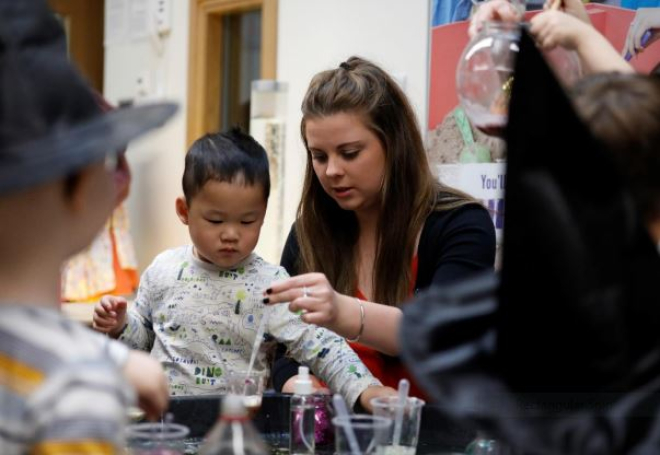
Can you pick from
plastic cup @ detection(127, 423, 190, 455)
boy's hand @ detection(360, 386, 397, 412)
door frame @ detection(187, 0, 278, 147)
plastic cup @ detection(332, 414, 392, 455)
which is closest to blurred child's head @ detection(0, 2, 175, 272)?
plastic cup @ detection(127, 423, 190, 455)

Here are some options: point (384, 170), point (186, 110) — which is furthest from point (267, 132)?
point (384, 170)

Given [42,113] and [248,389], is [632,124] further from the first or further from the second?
[248,389]

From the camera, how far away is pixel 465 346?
89 cm

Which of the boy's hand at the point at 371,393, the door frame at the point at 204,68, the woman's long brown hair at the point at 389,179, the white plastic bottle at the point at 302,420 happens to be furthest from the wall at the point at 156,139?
the white plastic bottle at the point at 302,420

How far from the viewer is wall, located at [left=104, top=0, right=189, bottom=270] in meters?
4.80

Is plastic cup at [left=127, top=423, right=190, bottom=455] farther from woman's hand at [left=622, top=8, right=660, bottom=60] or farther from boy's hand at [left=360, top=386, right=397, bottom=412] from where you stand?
woman's hand at [left=622, top=8, right=660, bottom=60]

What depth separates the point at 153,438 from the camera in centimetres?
119

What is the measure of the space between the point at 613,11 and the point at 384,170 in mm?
1201

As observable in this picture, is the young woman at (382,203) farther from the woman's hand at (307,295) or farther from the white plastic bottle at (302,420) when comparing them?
the white plastic bottle at (302,420)

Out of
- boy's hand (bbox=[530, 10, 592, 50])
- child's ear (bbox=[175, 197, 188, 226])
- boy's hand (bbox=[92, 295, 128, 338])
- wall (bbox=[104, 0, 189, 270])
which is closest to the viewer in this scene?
boy's hand (bbox=[530, 10, 592, 50])

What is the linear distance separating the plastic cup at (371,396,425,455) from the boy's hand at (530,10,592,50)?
56cm

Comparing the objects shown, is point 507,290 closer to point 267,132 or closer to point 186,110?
point 267,132

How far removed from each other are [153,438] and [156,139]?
12.7 feet

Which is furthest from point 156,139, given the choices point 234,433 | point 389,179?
point 234,433
